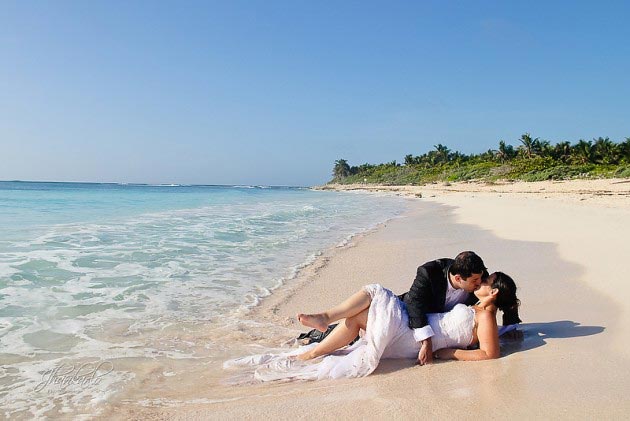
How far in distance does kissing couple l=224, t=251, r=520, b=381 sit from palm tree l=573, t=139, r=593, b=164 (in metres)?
67.5

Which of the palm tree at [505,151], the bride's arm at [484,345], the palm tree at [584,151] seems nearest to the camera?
the bride's arm at [484,345]

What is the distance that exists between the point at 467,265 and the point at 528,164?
224 feet

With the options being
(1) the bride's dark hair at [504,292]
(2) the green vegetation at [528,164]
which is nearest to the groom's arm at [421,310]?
(1) the bride's dark hair at [504,292]

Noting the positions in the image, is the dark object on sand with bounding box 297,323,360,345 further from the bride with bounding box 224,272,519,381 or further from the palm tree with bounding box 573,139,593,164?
the palm tree with bounding box 573,139,593,164

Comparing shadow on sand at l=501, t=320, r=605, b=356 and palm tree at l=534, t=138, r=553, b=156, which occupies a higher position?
palm tree at l=534, t=138, r=553, b=156

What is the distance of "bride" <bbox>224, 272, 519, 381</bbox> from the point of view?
3.71 metres

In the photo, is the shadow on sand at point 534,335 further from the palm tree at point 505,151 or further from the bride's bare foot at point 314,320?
the palm tree at point 505,151

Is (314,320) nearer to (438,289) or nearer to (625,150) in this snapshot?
(438,289)

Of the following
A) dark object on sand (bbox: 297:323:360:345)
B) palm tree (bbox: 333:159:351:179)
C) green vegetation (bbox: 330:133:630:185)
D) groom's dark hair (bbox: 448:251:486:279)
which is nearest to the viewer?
groom's dark hair (bbox: 448:251:486:279)

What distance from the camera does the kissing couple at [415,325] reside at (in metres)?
3.73

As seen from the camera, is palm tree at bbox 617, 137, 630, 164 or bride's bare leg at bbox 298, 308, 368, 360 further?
palm tree at bbox 617, 137, 630, 164

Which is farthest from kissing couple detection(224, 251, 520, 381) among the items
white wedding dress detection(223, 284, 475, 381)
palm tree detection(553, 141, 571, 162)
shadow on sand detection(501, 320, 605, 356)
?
palm tree detection(553, 141, 571, 162)

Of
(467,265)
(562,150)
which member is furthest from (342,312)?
(562,150)

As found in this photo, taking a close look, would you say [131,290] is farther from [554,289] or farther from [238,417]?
[554,289]
